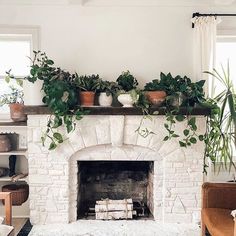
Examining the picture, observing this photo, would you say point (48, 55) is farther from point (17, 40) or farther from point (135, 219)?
point (135, 219)

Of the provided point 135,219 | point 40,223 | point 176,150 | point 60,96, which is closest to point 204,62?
point 176,150

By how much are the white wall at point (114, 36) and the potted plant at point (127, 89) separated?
17cm

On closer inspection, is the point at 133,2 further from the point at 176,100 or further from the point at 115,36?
the point at 176,100

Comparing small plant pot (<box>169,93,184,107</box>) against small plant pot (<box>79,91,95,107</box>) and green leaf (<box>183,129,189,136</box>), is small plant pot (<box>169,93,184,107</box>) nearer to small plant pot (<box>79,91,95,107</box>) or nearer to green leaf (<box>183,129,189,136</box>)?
green leaf (<box>183,129,189,136</box>)

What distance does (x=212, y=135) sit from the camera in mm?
3459

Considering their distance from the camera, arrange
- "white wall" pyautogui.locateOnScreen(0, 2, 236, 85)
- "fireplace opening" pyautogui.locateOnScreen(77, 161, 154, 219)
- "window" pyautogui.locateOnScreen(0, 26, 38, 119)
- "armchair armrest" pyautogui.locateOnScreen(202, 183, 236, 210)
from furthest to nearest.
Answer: "fireplace opening" pyautogui.locateOnScreen(77, 161, 154, 219)
"window" pyautogui.locateOnScreen(0, 26, 38, 119)
"white wall" pyautogui.locateOnScreen(0, 2, 236, 85)
"armchair armrest" pyautogui.locateOnScreen(202, 183, 236, 210)

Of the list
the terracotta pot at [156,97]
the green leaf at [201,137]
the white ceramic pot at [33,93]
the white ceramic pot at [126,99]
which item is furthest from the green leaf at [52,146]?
the green leaf at [201,137]

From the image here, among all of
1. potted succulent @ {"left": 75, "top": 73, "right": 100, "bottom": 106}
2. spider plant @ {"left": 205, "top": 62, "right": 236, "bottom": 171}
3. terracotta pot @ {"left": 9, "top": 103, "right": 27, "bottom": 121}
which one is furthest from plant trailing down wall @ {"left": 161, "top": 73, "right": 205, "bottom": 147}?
terracotta pot @ {"left": 9, "top": 103, "right": 27, "bottom": 121}

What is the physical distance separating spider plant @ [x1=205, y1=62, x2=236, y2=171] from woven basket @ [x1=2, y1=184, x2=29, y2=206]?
202 centimetres

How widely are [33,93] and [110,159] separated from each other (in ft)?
3.48

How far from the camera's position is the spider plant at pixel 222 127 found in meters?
3.44

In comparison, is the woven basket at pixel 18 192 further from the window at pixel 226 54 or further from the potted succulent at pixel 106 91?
the window at pixel 226 54

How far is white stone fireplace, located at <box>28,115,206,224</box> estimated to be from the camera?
3.43 metres

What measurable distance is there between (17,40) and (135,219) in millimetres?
2394
